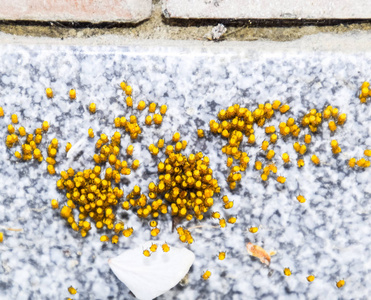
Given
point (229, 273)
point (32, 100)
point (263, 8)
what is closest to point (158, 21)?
point (263, 8)

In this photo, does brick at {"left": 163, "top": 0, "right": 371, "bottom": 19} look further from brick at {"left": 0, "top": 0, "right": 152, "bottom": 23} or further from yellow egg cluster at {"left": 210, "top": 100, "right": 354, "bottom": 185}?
yellow egg cluster at {"left": 210, "top": 100, "right": 354, "bottom": 185}

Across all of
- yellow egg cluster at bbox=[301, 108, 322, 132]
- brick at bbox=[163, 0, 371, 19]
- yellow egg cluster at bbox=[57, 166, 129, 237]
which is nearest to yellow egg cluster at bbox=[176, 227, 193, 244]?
yellow egg cluster at bbox=[57, 166, 129, 237]

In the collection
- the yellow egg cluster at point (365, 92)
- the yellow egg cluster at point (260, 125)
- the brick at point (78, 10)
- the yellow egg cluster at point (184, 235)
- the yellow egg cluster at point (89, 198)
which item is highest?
the brick at point (78, 10)

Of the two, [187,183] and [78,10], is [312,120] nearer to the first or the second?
[187,183]

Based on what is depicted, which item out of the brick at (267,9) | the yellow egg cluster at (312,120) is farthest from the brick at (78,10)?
the yellow egg cluster at (312,120)

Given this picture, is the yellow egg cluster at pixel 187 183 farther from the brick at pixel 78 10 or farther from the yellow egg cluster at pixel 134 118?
the brick at pixel 78 10

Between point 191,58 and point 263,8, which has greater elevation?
point 263,8

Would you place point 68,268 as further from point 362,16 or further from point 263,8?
point 362,16
